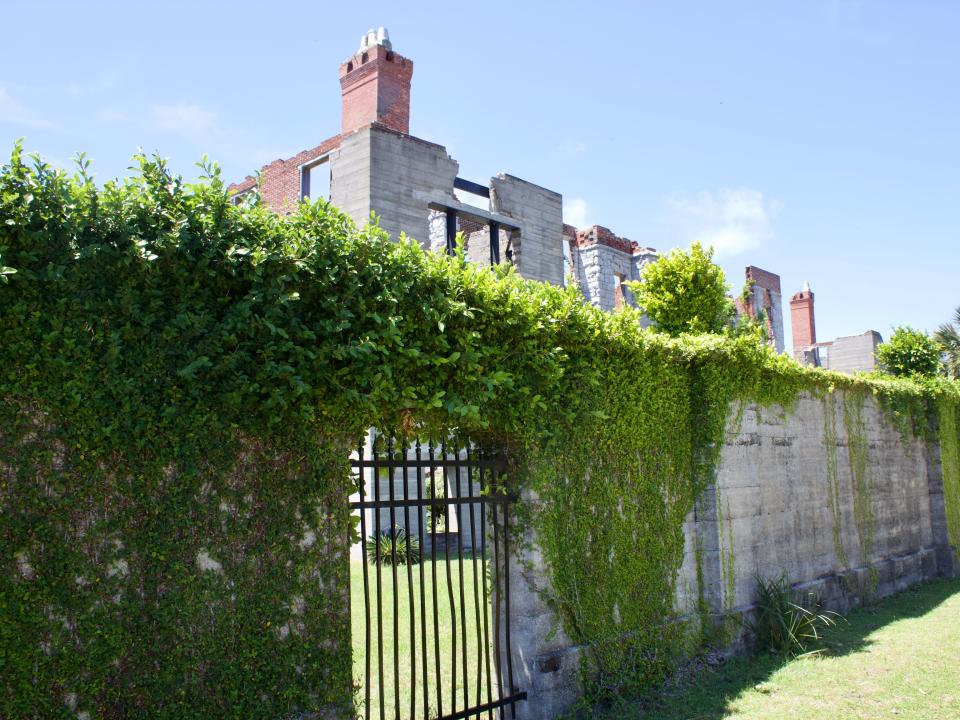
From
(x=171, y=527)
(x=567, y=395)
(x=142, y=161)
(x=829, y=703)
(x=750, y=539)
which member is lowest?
(x=829, y=703)

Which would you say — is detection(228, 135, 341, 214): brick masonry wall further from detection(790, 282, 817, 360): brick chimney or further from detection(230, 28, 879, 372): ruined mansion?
detection(790, 282, 817, 360): brick chimney

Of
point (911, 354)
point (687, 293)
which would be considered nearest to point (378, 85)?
point (687, 293)

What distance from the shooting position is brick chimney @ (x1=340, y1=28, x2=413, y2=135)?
51.6ft

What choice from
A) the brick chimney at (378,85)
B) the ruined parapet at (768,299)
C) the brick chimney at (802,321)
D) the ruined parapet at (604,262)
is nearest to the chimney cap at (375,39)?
the brick chimney at (378,85)

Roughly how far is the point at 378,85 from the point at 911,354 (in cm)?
1155

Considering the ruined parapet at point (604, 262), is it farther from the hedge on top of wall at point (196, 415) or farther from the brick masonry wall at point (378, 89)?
the hedge on top of wall at point (196, 415)

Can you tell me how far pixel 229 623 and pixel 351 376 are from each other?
4.71 feet

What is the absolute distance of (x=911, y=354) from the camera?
13078mm

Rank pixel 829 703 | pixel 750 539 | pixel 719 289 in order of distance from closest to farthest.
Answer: pixel 829 703 → pixel 750 539 → pixel 719 289

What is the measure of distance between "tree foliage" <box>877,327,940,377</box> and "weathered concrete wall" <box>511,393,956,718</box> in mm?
1396

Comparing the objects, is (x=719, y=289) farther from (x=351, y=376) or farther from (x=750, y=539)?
(x=351, y=376)

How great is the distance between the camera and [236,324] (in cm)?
382

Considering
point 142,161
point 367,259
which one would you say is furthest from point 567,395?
point 142,161

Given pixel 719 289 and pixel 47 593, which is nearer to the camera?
pixel 47 593
